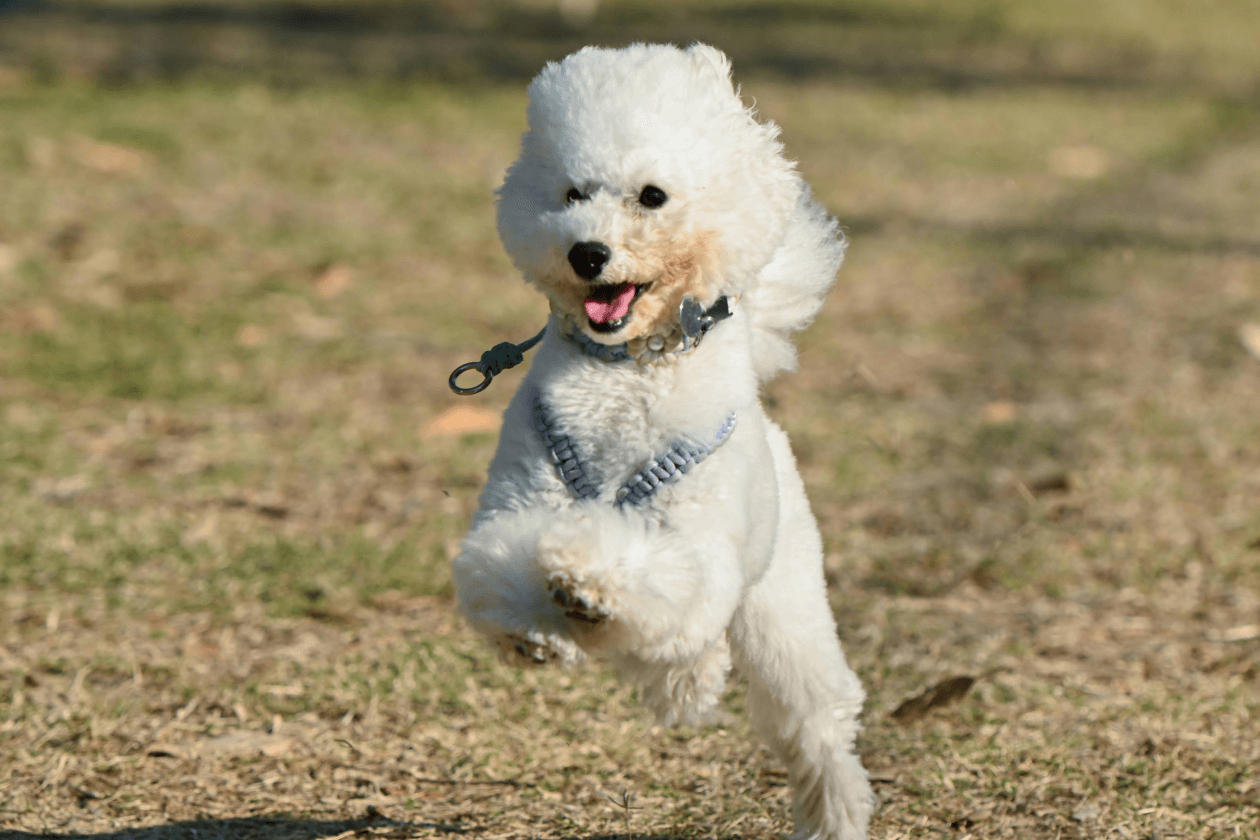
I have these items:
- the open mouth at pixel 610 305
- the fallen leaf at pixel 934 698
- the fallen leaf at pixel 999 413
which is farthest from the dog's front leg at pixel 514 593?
the fallen leaf at pixel 999 413

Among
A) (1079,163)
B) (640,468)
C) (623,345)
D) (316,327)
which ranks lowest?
(316,327)

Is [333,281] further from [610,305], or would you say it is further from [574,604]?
[574,604]

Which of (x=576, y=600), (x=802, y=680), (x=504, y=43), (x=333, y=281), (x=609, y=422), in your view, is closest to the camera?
(x=576, y=600)

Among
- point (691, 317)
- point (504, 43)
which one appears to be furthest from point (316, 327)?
point (504, 43)

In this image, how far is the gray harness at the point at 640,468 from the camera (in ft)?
6.57

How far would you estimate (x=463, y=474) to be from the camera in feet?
14.8

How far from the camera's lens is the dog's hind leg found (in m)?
2.28

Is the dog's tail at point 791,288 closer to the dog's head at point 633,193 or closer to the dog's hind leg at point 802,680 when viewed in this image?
the dog's hind leg at point 802,680

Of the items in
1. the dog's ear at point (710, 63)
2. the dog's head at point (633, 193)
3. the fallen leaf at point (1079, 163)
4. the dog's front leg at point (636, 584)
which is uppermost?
the fallen leaf at point (1079, 163)

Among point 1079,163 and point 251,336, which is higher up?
point 1079,163

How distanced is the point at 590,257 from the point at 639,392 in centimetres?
26

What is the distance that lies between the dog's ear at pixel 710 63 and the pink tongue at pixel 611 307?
0.37m

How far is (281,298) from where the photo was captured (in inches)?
237

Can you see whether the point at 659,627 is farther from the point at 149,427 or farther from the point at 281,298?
the point at 281,298
